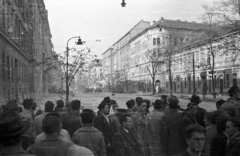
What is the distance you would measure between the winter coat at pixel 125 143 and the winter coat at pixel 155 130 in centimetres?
47

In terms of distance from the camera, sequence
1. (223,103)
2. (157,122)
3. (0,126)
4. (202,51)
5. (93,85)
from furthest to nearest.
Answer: (202,51), (93,85), (223,103), (157,122), (0,126)

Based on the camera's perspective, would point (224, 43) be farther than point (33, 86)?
Yes

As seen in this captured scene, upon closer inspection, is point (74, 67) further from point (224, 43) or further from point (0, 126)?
point (224, 43)

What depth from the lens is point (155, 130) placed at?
11.9ft

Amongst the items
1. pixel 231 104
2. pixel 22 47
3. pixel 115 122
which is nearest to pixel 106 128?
pixel 115 122

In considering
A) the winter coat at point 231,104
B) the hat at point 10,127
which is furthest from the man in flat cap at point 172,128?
the hat at point 10,127

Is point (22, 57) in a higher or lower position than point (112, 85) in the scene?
higher

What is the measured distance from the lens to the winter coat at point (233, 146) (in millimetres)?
2559

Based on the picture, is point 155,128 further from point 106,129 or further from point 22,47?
point 22,47

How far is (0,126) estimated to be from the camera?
1.68 metres

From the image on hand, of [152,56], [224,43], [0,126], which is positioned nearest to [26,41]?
[152,56]

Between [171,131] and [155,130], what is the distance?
0.28 m

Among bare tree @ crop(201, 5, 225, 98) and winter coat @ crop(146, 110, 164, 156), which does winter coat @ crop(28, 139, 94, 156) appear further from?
bare tree @ crop(201, 5, 225, 98)

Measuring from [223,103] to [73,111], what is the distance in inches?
103
